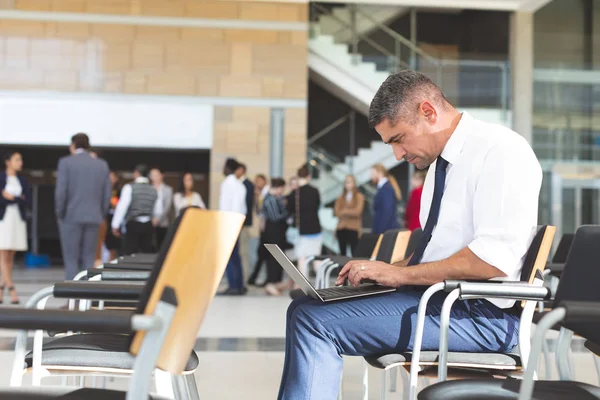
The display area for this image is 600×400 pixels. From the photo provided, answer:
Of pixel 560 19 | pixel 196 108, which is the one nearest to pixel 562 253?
pixel 196 108

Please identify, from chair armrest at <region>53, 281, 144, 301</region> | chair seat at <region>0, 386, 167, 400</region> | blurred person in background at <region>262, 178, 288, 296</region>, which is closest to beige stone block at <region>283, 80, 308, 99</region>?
blurred person in background at <region>262, 178, 288, 296</region>

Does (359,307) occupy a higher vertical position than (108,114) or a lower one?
lower

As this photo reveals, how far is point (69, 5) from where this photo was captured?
476 inches

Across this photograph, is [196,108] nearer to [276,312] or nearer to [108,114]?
[108,114]

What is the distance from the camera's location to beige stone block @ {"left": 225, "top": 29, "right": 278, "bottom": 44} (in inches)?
487

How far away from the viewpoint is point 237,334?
6082mm

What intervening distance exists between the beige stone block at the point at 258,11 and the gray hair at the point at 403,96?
10209mm

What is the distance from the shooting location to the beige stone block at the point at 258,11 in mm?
12398

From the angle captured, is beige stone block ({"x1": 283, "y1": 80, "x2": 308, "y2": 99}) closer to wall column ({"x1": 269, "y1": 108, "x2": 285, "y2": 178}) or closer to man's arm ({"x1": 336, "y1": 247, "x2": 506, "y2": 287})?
wall column ({"x1": 269, "y1": 108, "x2": 285, "y2": 178})

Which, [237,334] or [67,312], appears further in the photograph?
[237,334]

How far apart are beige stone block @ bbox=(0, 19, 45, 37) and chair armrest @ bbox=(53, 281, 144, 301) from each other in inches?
419

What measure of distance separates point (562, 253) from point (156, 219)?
718 cm

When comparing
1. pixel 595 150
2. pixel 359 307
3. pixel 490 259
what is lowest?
pixel 359 307

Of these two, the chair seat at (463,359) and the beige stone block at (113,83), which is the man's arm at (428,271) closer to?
Result: the chair seat at (463,359)
